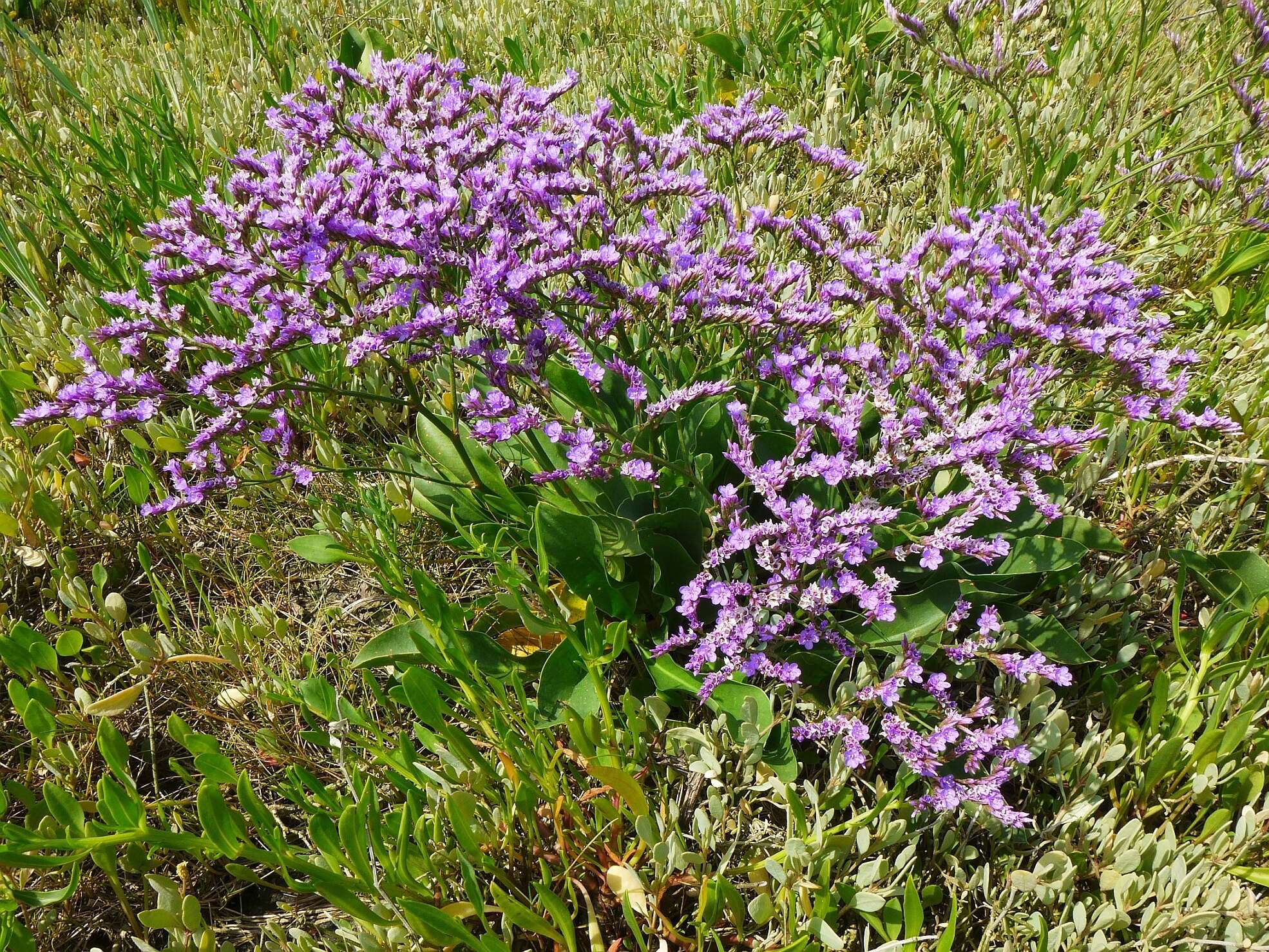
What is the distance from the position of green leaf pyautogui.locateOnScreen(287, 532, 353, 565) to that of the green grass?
0.05 meters

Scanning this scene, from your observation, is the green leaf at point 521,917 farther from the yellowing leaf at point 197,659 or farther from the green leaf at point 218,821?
the yellowing leaf at point 197,659

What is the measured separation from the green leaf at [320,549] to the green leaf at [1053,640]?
1.88 metres

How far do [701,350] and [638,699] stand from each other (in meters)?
1.10

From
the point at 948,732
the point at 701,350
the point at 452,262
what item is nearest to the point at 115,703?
the point at 452,262

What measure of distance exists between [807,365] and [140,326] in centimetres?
174

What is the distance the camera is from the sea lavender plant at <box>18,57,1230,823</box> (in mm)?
2125

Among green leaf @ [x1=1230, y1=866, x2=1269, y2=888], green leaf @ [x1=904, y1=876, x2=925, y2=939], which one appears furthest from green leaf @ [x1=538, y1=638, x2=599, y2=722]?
green leaf @ [x1=1230, y1=866, x2=1269, y2=888]

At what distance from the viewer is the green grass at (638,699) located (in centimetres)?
201

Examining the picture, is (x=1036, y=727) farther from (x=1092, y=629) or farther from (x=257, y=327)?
(x=257, y=327)

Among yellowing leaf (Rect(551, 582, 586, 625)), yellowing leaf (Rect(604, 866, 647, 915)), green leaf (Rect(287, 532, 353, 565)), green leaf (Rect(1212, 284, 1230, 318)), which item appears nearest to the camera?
yellowing leaf (Rect(604, 866, 647, 915))

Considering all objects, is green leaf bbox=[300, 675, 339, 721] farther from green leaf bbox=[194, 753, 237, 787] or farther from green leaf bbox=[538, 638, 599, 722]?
green leaf bbox=[538, 638, 599, 722]

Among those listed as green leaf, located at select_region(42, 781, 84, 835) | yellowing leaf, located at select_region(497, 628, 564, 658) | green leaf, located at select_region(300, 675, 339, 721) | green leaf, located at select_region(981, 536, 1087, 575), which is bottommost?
green leaf, located at select_region(981, 536, 1087, 575)

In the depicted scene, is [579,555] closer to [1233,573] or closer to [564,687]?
[564,687]

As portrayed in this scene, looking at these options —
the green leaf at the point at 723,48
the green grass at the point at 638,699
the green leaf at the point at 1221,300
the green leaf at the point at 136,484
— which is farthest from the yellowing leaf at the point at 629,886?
the green leaf at the point at 723,48
